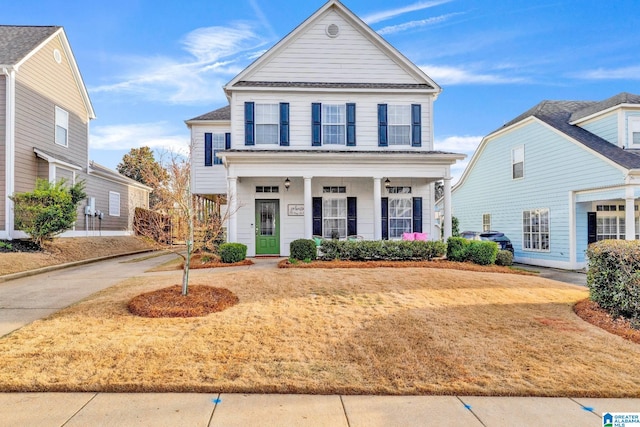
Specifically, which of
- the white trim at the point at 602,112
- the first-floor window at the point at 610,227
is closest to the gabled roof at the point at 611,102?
the white trim at the point at 602,112

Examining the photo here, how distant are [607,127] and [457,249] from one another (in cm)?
891

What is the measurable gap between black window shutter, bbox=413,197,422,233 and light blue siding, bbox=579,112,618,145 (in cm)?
818

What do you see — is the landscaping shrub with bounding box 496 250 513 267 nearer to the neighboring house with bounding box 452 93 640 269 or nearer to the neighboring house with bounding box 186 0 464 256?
the neighboring house with bounding box 186 0 464 256

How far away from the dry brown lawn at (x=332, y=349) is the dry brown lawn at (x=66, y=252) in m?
3.03

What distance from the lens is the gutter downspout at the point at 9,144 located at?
13.8m

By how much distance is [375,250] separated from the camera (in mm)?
12633

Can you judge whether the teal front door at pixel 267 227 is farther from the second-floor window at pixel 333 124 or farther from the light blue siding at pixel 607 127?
the light blue siding at pixel 607 127

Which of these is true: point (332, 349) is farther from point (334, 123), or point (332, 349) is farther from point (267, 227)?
point (334, 123)

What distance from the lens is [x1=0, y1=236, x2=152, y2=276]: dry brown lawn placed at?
1117 cm

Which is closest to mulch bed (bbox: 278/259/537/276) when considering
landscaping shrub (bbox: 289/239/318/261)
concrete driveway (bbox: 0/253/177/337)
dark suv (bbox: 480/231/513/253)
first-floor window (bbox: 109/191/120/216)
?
landscaping shrub (bbox: 289/239/318/261)

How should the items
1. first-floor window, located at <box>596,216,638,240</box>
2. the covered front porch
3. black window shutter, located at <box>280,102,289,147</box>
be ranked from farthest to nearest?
1. first-floor window, located at <box>596,216,638,240</box>
2. black window shutter, located at <box>280,102,289,147</box>
3. the covered front porch

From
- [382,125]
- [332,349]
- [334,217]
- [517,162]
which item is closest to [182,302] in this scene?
[332,349]

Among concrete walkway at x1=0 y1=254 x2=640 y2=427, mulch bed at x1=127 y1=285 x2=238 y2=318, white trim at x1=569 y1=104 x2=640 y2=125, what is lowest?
concrete walkway at x1=0 y1=254 x2=640 y2=427

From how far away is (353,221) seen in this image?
15.0 m
